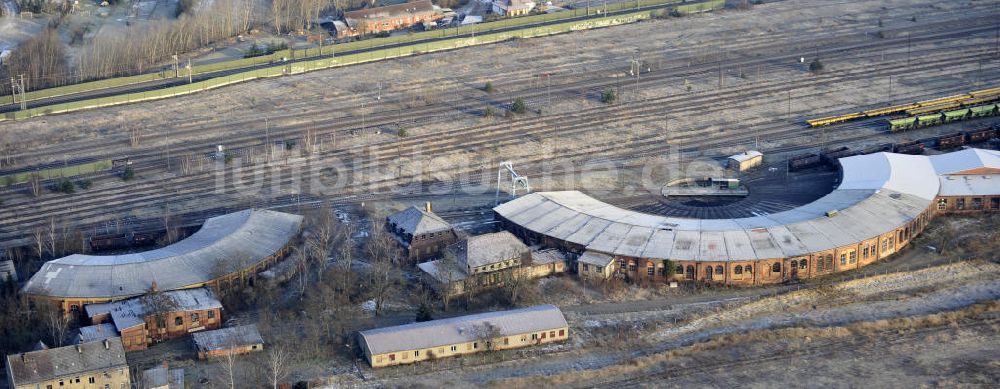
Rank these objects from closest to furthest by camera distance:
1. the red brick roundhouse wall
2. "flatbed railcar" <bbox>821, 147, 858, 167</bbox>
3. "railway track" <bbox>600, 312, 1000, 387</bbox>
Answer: "railway track" <bbox>600, 312, 1000, 387</bbox>
the red brick roundhouse wall
"flatbed railcar" <bbox>821, 147, 858, 167</bbox>

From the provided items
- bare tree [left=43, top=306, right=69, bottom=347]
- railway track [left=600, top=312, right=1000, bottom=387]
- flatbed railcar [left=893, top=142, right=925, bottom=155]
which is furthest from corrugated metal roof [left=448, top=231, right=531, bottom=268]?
flatbed railcar [left=893, top=142, right=925, bottom=155]

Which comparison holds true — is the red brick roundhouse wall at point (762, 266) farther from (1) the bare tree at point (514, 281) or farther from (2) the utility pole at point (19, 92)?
(2) the utility pole at point (19, 92)

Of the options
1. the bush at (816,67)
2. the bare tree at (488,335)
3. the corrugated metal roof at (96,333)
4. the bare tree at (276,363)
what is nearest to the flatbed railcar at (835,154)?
the bush at (816,67)

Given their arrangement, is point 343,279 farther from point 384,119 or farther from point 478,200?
point 384,119

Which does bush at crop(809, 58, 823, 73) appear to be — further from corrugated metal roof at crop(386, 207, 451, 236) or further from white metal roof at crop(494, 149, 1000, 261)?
corrugated metal roof at crop(386, 207, 451, 236)

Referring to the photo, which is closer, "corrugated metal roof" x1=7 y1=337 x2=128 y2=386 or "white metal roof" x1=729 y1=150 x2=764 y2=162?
"corrugated metal roof" x1=7 y1=337 x2=128 y2=386

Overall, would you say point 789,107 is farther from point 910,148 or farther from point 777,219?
point 777,219

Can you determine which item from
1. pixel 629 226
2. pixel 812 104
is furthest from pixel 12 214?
pixel 812 104
